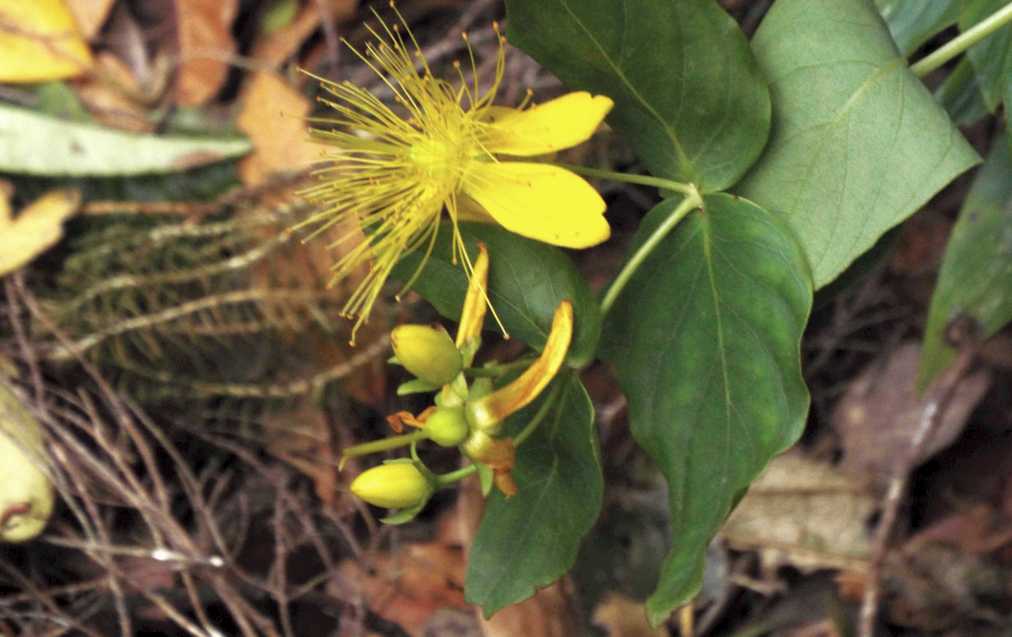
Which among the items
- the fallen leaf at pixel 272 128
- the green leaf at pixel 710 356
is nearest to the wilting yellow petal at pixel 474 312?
the green leaf at pixel 710 356

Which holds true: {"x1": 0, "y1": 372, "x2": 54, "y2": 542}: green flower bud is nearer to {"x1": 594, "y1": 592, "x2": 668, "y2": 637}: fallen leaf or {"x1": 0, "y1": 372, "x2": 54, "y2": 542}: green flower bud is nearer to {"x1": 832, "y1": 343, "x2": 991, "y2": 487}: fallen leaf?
{"x1": 594, "y1": 592, "x2": 668, "y2": 637}: fallen leaf

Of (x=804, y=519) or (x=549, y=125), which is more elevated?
(x=549, y=125)

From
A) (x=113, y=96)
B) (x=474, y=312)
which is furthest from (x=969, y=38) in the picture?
(x=113, y=96)

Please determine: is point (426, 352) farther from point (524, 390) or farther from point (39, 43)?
point (39, 43)

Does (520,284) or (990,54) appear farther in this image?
(990,54)

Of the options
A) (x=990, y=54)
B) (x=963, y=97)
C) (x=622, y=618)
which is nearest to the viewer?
(x=990, y=54)

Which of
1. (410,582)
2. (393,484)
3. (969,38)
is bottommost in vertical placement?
(410,582)

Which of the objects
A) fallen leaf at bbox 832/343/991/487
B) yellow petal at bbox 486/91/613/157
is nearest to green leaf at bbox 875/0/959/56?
yellow petal at bbox 486/91/613/157
